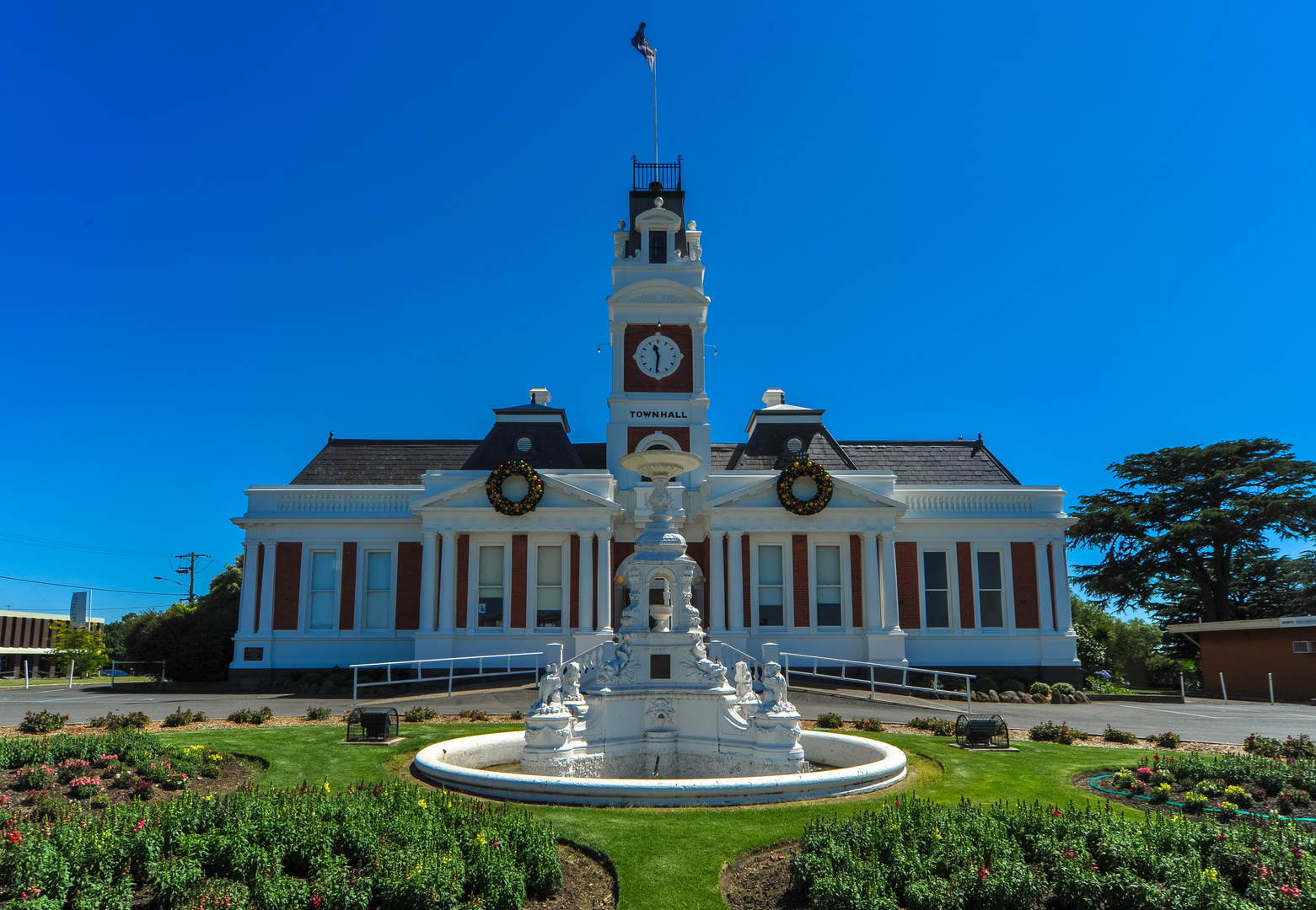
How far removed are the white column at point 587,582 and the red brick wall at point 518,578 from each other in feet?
6.48

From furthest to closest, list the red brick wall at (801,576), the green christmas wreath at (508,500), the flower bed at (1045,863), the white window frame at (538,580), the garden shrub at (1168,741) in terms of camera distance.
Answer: the red brick wall at (801,576), the white window frame at (538,580), the green christmas wreath at (508,500), the garden shrub at (1168,741), the flower bed at (1045,863)

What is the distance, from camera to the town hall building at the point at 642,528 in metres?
29.6

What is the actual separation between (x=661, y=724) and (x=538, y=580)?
17.9 metres

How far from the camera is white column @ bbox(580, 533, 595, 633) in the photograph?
29250mm

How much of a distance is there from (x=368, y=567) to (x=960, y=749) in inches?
912

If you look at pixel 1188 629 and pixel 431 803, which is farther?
pixel 1188 629

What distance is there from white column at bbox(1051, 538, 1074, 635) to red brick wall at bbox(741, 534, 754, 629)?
11.0 m

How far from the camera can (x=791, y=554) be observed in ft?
98.7

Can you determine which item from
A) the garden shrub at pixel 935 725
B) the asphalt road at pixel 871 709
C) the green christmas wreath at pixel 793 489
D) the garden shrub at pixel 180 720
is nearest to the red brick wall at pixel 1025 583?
the asphalt road at pixel 871 709

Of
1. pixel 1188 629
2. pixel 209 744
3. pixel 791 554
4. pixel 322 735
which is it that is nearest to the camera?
pixel 209 744

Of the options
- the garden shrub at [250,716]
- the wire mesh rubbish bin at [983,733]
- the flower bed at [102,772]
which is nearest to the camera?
the flower bed at [102,772]

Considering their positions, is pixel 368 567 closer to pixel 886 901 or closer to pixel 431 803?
pixel 431 803

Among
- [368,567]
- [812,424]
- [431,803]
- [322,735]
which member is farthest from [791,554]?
[431,803]

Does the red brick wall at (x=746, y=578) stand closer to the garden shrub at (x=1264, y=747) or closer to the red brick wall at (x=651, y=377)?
the red brick wall at (x=651, y=377)
